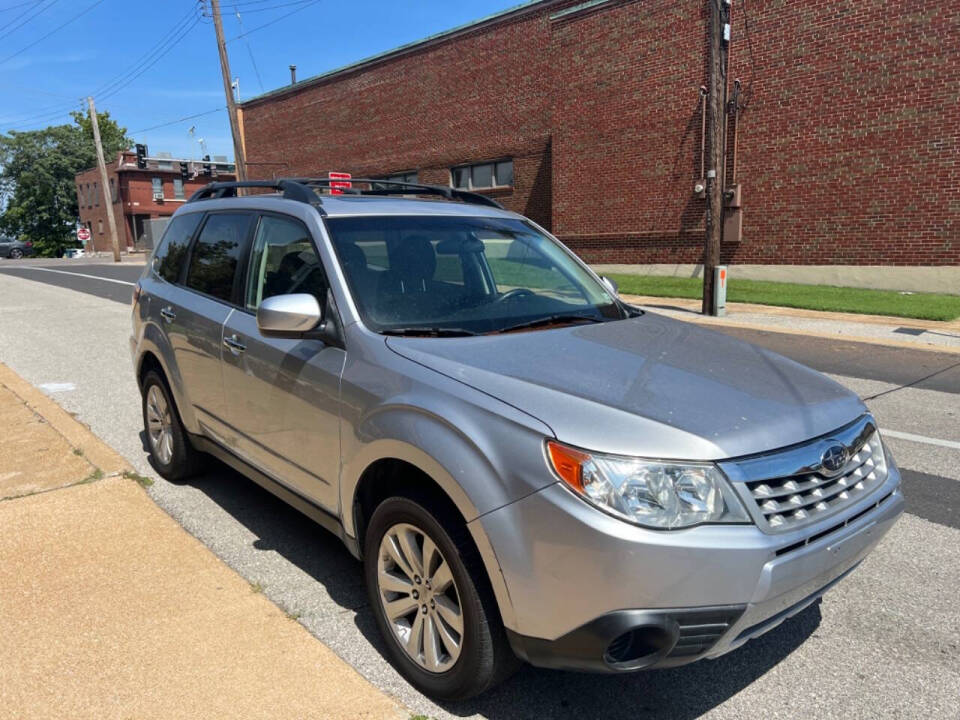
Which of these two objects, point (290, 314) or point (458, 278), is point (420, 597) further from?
point (458, 278)

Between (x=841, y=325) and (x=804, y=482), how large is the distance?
10.6 m

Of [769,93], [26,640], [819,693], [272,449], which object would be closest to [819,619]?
[819,693]

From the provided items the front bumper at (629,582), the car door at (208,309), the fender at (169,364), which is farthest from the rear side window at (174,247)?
the front bumper at (629,582)

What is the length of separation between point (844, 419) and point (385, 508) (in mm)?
1704

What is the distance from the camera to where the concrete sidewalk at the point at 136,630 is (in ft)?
8.66

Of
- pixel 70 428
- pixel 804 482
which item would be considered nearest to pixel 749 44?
pixel 70 428

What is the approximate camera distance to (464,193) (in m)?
4.69

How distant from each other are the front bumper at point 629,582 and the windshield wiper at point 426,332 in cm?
95

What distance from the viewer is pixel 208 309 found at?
4211 millimetres

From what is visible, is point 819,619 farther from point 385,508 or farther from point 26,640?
point 26,640

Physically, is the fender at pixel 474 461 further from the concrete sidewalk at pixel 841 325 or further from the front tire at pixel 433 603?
the concrete sidewalk at pixel 841 325

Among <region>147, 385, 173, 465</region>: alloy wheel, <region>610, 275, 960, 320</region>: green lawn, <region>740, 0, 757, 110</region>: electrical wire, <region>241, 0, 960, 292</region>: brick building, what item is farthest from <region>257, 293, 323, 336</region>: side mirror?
<region>740, 0, 757, 110</region>: electrical wire

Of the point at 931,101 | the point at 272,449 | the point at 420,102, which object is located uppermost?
the point at 420,102

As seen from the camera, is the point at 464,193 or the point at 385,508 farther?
the point at 464,193
